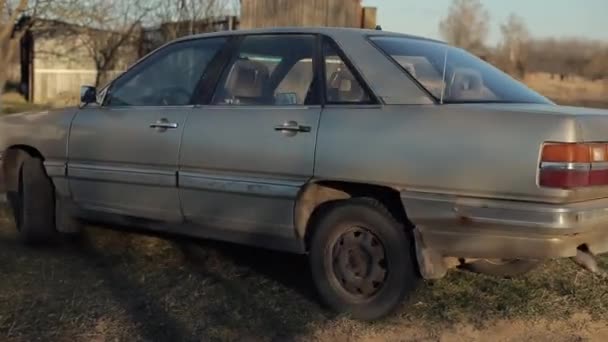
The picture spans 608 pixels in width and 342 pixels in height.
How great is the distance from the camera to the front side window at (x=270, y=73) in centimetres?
518

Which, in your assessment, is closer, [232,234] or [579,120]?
[579,120]

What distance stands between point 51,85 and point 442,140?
2572cm

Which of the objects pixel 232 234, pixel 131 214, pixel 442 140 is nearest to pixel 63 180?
pixel 131 214

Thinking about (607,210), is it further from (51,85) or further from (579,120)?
(51,85)

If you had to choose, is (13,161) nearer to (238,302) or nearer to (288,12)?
(238,302)

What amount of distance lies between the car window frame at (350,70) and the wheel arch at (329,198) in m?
0.44

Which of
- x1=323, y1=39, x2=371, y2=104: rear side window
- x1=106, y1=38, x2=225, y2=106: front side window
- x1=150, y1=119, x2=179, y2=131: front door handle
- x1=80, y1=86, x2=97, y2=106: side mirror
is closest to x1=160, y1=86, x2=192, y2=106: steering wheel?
x1=106, y1=38, x2=225, y2=106: front side window

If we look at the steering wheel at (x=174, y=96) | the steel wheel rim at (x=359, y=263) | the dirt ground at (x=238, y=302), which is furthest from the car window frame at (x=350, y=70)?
the dirt ground at (x=238, y=302)

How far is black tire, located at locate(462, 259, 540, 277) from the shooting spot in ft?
17.3

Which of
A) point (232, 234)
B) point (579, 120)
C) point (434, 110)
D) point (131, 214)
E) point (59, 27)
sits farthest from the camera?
point (59, 27)

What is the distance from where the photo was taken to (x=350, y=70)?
495 cm

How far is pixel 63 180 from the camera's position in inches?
243

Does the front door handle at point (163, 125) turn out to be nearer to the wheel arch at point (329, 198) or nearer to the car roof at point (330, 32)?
the car roof at point (330, 32)

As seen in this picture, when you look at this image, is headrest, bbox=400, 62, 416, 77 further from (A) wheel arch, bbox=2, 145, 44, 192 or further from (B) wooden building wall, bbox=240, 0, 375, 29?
(B) wooden building wall, bbox=240, 0, 375, 29
